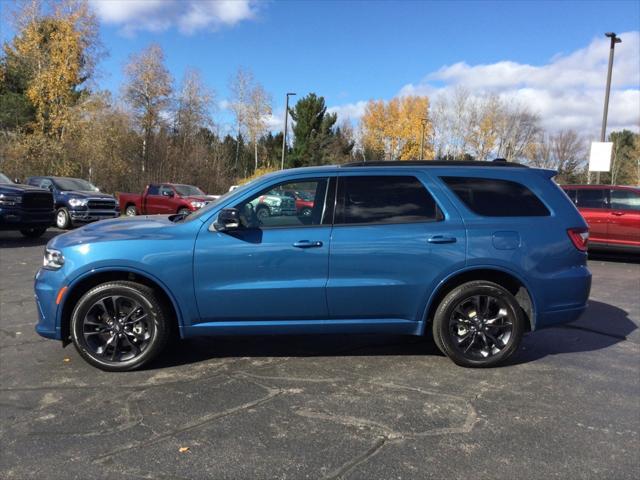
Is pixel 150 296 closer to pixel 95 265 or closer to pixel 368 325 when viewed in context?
pixel 95 265

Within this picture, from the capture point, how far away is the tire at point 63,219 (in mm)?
16906

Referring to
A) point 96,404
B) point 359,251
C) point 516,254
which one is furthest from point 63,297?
point 516,254

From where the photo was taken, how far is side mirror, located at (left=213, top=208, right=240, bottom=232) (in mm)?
→ 4211

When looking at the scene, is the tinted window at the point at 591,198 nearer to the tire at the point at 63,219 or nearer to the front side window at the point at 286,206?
the front side window at the point at 286,206

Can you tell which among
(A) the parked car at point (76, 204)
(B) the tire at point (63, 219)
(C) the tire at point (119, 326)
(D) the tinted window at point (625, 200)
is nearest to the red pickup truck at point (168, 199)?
(A) the parked car at point (76, 204)

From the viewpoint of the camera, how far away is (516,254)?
14.5 feet

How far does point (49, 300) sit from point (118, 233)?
79 cm

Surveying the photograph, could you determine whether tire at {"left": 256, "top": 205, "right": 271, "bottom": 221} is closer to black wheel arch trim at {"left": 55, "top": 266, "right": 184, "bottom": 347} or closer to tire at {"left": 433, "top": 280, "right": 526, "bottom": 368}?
black wheel arch trim at {"left": 55, "top": 266, "right": 184, "bottom": 347}

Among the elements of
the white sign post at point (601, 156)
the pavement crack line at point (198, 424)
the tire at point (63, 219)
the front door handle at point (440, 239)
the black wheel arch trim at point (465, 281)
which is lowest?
the pavement crack line at point (198, 424)

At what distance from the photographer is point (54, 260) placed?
171 inches

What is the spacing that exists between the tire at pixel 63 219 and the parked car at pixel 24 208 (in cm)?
339

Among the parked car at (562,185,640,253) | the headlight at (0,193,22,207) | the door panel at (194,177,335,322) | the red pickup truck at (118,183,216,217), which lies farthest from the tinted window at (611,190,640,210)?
the headlight at (0,193,22,207)

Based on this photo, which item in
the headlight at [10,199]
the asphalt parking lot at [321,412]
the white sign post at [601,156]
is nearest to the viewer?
the asphalt parking lot at [321,412]

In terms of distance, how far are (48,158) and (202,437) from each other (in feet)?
111
